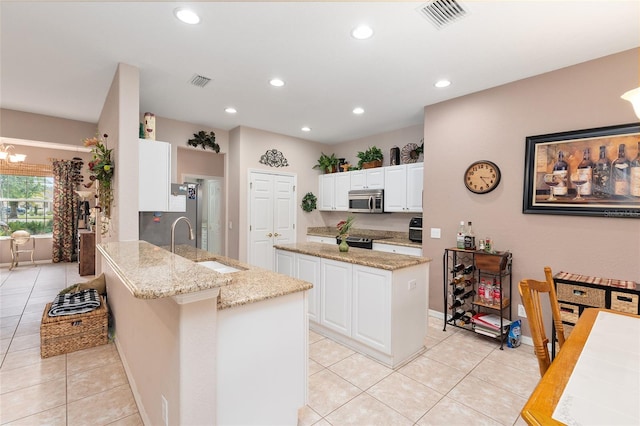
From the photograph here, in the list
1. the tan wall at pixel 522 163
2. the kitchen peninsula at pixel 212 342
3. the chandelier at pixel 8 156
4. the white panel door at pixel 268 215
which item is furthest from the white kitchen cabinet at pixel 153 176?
the chandelier at pixel 8 156

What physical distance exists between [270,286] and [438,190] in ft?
9.16

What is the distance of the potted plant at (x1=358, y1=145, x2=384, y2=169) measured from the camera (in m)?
5.10

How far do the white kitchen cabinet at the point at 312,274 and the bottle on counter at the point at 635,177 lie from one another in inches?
110

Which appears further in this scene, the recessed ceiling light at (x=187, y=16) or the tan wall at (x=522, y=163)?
the tan wall at (x=522, y=163)

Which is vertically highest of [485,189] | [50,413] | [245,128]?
[245,128]

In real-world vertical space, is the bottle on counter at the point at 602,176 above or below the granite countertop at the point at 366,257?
above

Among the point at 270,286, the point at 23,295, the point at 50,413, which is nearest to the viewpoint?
the point at 270,286

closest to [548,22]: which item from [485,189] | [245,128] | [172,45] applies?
[485,189]

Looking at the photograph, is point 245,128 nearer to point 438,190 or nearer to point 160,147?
point 160,147

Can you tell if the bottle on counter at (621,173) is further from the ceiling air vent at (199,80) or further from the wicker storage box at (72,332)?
the wicker storage box at (72,332)

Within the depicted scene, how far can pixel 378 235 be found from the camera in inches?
210

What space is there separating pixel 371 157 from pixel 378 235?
140 centimetres

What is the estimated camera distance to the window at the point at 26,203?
6.64 meters

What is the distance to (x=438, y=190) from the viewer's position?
3.74 metres
